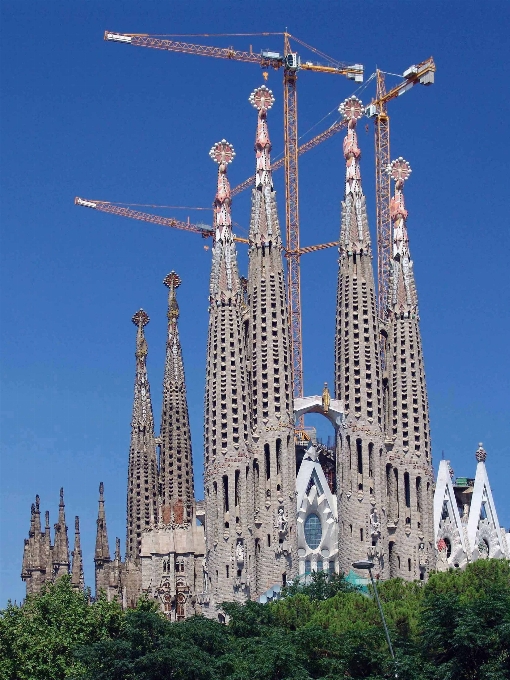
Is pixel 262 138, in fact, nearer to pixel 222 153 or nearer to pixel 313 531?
pixel 222 153

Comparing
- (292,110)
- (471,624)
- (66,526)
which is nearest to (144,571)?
(66,526)

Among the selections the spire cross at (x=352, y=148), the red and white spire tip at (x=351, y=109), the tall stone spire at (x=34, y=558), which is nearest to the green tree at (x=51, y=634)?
the spire cross at (x=352, y=148)

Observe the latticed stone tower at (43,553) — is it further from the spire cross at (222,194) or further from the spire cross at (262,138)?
the spire cross at (262,138)

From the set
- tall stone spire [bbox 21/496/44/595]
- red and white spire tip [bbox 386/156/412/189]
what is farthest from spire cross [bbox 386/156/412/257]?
tall stone spire [bbox 21/496/44/595]

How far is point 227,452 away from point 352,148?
1742 centimetres

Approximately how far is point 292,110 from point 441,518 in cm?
2536

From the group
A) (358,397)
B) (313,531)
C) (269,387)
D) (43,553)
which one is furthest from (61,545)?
(358,397)

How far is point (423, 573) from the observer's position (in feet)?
292

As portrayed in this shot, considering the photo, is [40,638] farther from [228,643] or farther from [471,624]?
[471,624]

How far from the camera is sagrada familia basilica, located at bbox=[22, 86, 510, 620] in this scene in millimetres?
87188

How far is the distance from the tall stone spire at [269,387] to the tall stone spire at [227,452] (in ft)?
1.79

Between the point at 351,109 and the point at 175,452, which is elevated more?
the point at 351,109

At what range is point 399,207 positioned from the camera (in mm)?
95562

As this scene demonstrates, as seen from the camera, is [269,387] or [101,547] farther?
[101,547]
